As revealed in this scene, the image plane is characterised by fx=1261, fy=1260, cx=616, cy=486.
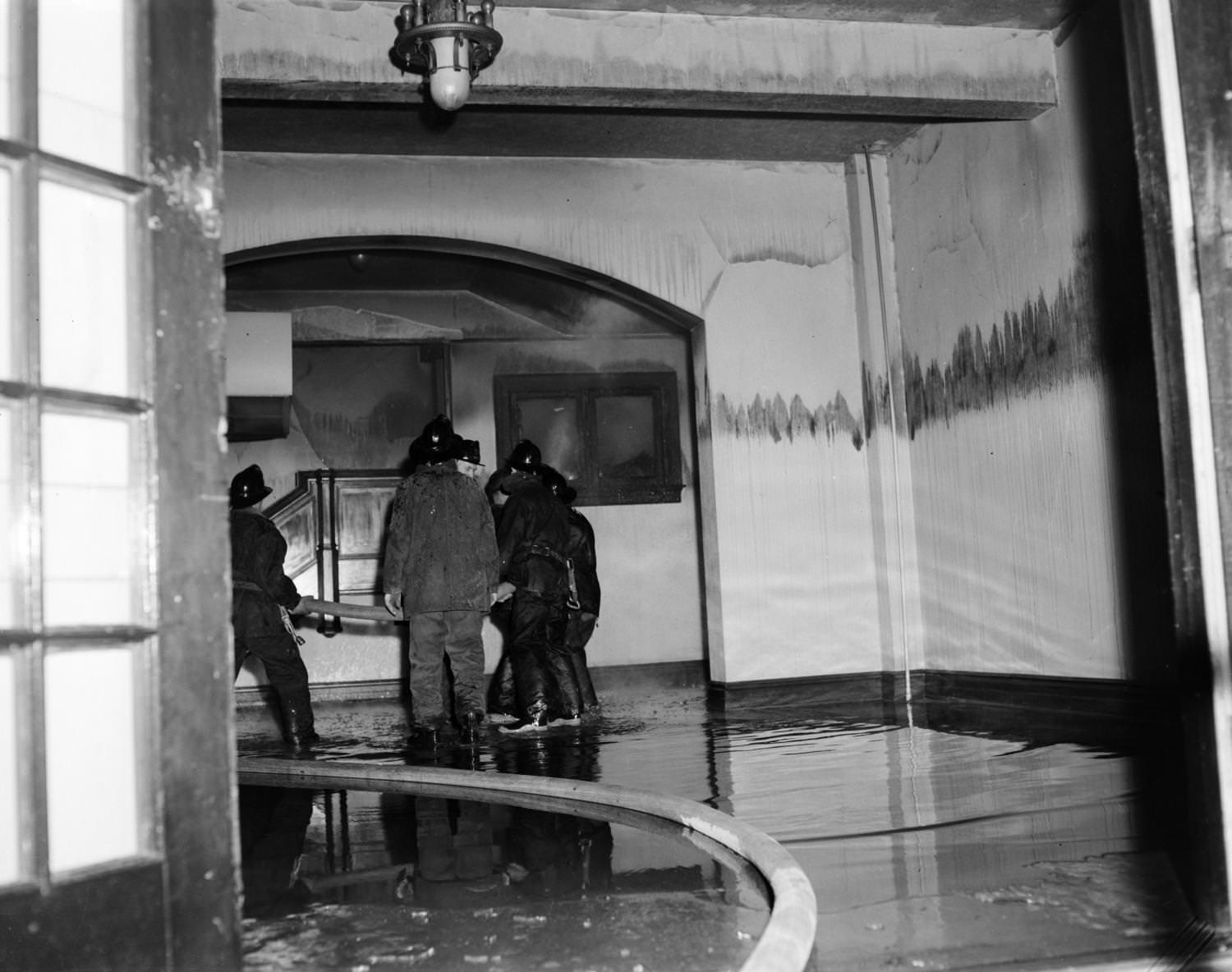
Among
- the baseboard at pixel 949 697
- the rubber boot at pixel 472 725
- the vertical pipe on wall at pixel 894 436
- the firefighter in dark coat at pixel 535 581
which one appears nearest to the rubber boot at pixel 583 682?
the firefighter in dark coat at pixel 535 581

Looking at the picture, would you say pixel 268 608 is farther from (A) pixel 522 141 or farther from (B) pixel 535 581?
(A) pixel 522 141

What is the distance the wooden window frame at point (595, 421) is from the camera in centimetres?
1139

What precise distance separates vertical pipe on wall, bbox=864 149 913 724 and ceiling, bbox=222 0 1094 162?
40 cm

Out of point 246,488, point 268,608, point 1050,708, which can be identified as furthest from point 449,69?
point 1050,708

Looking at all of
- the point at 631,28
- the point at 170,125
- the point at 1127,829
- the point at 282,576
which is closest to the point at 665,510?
the point at 282,576

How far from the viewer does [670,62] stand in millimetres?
6902

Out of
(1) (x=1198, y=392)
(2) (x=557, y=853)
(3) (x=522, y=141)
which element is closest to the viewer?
(1) (x=1198, y=392)

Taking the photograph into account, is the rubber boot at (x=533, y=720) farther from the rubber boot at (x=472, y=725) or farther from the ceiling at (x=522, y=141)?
the ceiling at (x=522, y=141)

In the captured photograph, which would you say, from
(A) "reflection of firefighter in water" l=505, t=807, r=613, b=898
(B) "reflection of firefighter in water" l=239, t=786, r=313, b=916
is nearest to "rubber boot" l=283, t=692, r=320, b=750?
(B) "reflection of firefighter in water" l=239, t=786, r=313, b=916

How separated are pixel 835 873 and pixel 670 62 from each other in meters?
4.89

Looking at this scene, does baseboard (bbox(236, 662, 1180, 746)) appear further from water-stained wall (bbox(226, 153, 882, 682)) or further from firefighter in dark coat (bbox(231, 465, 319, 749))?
firefighter in dark coat (bbox(231, 465, 319, 749))

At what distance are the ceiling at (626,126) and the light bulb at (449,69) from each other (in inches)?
42.9

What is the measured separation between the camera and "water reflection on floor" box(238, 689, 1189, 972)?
2609 millimetres

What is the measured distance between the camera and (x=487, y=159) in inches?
353
